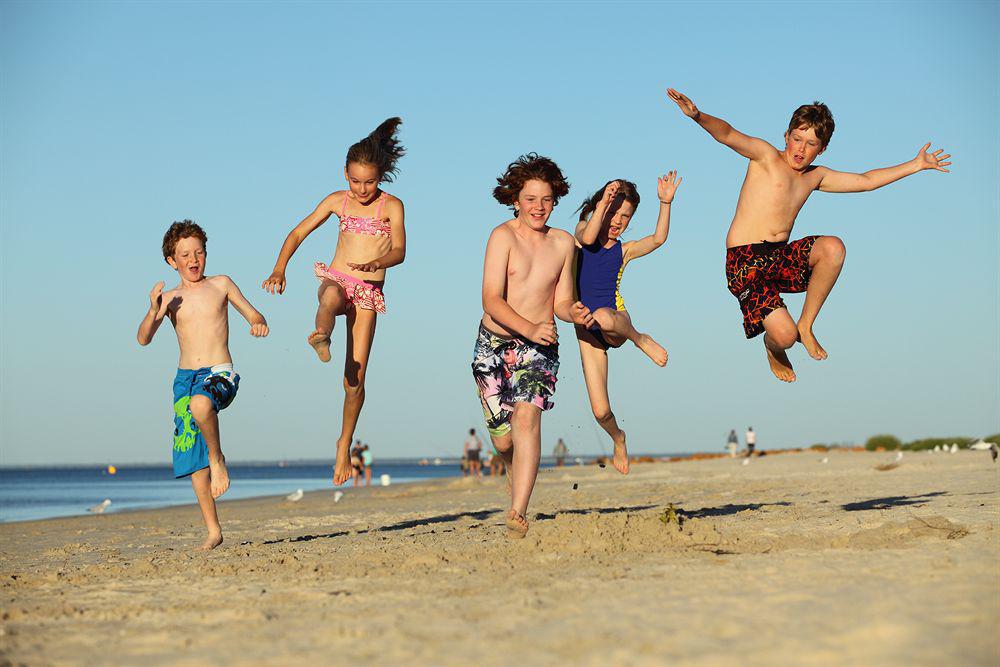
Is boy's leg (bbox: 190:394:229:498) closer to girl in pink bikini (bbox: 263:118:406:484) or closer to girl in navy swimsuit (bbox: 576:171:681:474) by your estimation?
girl in pink bikini (bbox: 263:118:406:484)

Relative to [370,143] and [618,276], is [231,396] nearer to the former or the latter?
[370,143]

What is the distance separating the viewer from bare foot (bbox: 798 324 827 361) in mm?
7727

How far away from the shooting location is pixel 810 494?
1098 centimetres

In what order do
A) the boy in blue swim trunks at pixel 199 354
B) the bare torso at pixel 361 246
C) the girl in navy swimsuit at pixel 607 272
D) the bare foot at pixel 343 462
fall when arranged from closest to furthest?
the boy in blue swim trunks at pixel 199 354 < the girl in navy swimsuit at pixel 607 272 < the bare torso at pixel 361 246 < the bare foot at pixel 343 462

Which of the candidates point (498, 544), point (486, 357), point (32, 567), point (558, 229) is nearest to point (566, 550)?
point (498, 544)

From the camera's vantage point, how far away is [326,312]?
809cm

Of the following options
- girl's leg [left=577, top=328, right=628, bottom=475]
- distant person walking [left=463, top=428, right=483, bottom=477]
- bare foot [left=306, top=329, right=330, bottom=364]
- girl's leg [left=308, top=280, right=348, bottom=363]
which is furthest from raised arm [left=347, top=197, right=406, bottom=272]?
distant person walking [left=463, top=428, right=483, bottom=477]

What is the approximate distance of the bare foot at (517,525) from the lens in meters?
6.62

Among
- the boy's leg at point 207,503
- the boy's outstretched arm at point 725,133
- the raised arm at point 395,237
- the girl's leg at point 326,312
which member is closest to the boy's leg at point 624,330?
the boy's outstretched arm at point 725,133

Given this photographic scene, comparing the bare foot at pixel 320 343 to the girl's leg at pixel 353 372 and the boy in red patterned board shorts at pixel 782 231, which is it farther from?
the boy in red patterned board shorts at pixel 782 231

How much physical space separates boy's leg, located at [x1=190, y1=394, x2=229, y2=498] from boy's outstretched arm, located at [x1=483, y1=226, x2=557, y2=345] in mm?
2196

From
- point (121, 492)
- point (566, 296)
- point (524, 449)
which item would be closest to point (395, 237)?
point (566, 296)

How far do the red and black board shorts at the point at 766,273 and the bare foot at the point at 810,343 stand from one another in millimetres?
A: 313

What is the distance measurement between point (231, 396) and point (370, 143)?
8.18 ft
